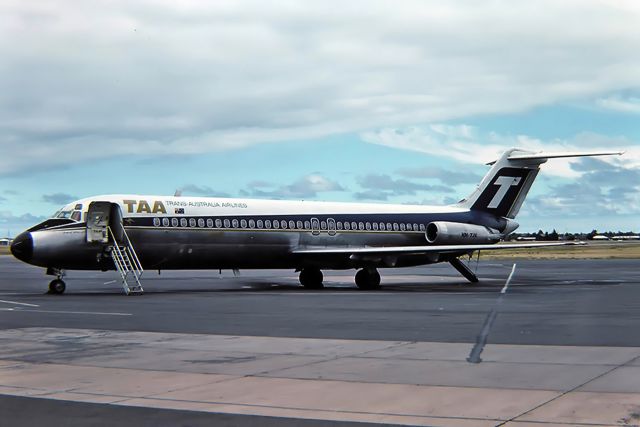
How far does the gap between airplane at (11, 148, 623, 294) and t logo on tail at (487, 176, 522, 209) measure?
0.15 feet

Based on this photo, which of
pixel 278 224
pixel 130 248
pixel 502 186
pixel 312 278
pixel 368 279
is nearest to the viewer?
pixel 130 248

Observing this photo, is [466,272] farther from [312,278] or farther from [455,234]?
[312,278]

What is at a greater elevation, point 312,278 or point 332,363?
point 332,363

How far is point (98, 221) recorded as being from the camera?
1116 inches

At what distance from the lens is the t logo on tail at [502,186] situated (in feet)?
125

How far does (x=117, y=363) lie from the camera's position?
11.3 metres

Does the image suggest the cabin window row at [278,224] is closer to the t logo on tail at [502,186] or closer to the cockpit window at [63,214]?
the cockpit window at [63,214]

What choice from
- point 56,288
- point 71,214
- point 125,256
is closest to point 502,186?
point 125,256

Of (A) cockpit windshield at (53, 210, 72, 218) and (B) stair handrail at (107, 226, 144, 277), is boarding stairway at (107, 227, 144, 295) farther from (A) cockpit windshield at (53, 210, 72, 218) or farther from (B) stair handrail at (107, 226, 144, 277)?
(A) cockpit windshield at (53, 210, 72, 218)

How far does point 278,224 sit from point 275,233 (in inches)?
17.0

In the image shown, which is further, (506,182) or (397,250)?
(506,182)

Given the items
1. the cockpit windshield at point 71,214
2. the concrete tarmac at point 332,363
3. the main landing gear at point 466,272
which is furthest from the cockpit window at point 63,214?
the main landing gear at point 466,272

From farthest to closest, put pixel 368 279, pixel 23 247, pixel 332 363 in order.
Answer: pixel 368 279 < pixel 23 247 < pixel 332 363

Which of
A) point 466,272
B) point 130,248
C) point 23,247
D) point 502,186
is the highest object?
point 502,186
